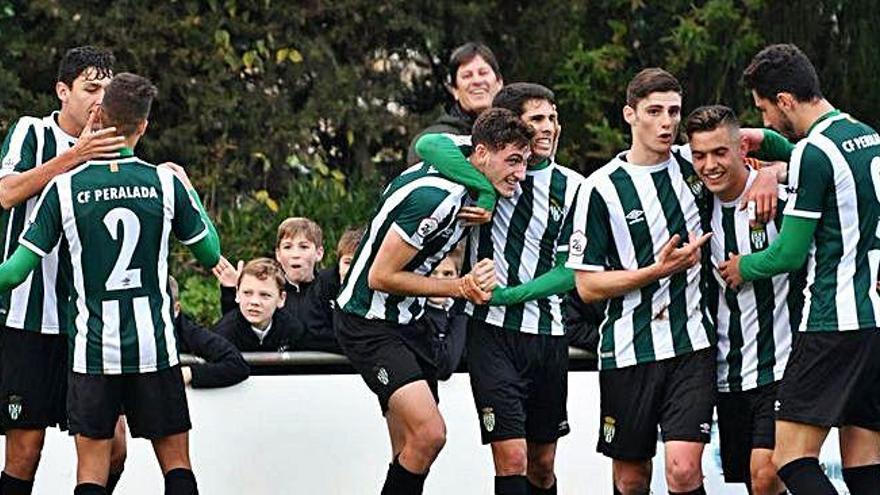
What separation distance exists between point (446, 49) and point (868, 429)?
6855 millimetres

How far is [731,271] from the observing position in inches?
332

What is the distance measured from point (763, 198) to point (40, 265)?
3.21 meters

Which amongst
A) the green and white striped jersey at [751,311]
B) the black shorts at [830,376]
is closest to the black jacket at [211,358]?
the green and white striped jersey at [751,311]

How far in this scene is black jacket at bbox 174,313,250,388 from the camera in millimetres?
9594

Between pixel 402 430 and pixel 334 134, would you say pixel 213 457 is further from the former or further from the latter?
pixel 334 134

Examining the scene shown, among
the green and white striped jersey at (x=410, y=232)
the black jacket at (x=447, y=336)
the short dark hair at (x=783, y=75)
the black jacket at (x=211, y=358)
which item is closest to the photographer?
the short dark hair at (x=783, y=75)

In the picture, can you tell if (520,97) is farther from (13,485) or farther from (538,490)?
(13,485)

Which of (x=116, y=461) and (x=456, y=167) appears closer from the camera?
(x=456, y=167)

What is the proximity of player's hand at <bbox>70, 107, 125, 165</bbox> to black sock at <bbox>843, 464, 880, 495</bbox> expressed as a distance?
11.1 feet

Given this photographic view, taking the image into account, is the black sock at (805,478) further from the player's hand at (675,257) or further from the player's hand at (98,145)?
the player's hand at (98,145)

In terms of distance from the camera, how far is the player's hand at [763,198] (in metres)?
8.42

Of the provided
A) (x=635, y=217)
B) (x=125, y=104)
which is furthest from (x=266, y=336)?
(x=635, y=217)

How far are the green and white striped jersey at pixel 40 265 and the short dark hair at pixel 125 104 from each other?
2.05 ft

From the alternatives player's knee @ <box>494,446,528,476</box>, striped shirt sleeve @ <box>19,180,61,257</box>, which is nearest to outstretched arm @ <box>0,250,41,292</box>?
striped shirt sleeve @ <box>19,180,61,257</box>
